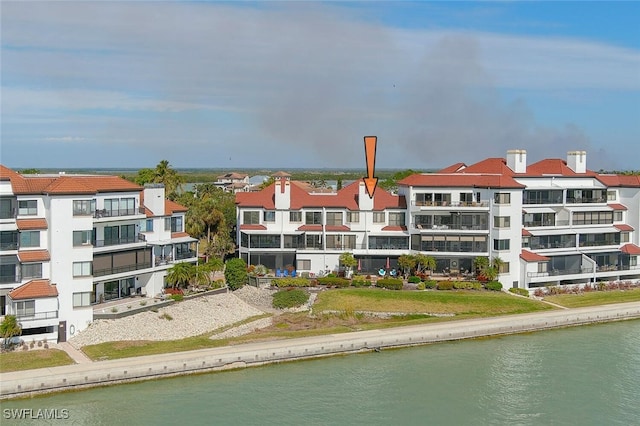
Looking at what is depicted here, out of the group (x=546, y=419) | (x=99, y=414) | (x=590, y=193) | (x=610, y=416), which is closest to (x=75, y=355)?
(x=99, y=414)

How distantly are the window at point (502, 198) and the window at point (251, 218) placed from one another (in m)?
18.7

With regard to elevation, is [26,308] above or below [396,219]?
below

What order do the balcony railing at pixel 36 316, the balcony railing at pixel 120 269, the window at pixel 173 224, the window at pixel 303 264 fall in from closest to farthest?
the balcony railing at pixel 36 316 < the balcony railing at pixel 120 269 < the window at pixel 173 224 < the window at pixel 303 264

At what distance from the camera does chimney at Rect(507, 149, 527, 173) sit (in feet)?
188

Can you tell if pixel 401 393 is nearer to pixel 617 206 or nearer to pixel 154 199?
pixel 154 199

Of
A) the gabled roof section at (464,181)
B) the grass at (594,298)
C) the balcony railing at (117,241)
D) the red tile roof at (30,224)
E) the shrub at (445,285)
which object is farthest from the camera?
the gabled roof section at (464,181)

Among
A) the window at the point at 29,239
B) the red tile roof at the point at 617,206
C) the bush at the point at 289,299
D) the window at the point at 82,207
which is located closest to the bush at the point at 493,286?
the bush at the point at 289,299

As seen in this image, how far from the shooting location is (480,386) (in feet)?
113

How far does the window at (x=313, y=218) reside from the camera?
57.0 metres

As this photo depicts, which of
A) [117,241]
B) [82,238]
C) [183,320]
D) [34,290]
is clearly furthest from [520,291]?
[34,290]

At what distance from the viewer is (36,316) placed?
123 ft

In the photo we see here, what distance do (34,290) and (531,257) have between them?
35183 mm

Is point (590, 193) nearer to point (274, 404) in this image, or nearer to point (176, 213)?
point (176, 213)

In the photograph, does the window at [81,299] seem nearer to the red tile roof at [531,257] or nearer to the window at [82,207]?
the window at [82,207]
